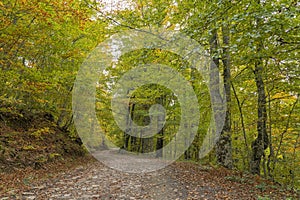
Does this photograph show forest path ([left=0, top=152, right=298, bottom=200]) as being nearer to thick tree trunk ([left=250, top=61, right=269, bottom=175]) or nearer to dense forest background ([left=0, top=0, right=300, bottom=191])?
thick tree trunk ([left=250, top=61, right=269, bottom=175])

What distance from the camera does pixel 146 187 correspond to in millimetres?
6312

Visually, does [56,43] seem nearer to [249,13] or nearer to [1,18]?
[1,18]

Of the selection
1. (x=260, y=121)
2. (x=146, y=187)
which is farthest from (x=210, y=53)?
(x=146, y=187)

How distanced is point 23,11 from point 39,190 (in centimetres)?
582

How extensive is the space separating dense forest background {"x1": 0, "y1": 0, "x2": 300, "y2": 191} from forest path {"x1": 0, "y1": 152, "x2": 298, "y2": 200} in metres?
1.96

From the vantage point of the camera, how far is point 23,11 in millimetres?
7523

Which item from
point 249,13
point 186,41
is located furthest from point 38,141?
point 249,13

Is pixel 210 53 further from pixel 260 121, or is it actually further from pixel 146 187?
pixel 146 187

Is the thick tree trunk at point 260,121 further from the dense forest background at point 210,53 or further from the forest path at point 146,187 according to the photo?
the forest path at point 146,187

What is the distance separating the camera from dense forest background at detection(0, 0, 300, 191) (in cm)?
480

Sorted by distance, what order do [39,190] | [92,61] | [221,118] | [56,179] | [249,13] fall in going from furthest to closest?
[92,61] < [221,118] < [56,179] < [39,190] < [249,13]

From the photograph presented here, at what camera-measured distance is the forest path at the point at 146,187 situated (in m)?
5.45

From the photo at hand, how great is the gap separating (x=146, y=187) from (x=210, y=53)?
13.8 feet

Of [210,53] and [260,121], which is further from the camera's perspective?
[260,121]
